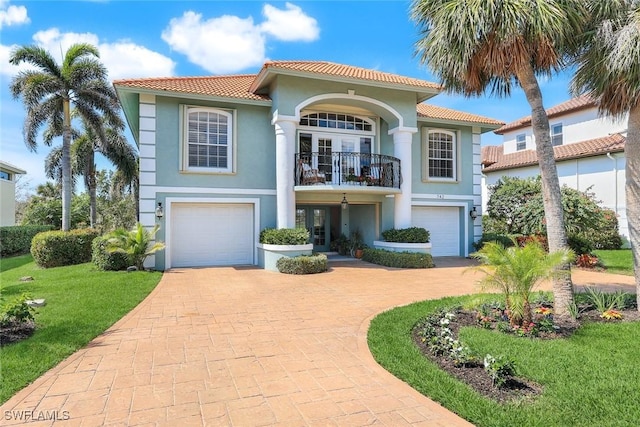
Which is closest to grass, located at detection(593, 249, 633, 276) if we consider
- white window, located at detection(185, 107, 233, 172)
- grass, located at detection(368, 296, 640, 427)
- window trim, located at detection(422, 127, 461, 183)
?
window trim, located at detection(422, 127, 461, 183)

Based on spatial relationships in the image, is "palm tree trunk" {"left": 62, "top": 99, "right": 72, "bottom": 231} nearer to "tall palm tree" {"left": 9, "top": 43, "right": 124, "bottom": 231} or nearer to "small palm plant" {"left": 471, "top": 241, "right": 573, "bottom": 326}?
"tall palm tree" {"left": 9, "top": 43, "right": 124, "bottom": 231}

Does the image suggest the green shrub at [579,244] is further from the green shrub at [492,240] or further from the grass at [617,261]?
the green shrub at [492,240]

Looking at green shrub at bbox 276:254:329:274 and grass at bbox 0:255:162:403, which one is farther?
green shrub at bbox 276:254:329:274

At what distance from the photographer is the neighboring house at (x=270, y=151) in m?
13.5

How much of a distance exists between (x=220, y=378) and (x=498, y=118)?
18.7 meters

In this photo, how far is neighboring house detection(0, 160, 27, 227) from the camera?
91.9 ft

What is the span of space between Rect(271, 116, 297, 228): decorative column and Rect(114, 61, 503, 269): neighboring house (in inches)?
1.5

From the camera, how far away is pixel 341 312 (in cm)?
754

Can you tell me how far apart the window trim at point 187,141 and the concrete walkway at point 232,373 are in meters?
6.44

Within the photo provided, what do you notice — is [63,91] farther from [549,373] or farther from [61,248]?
[549,373]

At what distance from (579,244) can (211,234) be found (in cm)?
1431

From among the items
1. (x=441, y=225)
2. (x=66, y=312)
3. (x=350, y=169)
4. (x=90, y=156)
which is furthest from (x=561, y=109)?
(x=90, y=156)

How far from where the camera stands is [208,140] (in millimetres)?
14180

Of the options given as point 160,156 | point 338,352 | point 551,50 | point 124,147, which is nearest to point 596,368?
point 338,352
